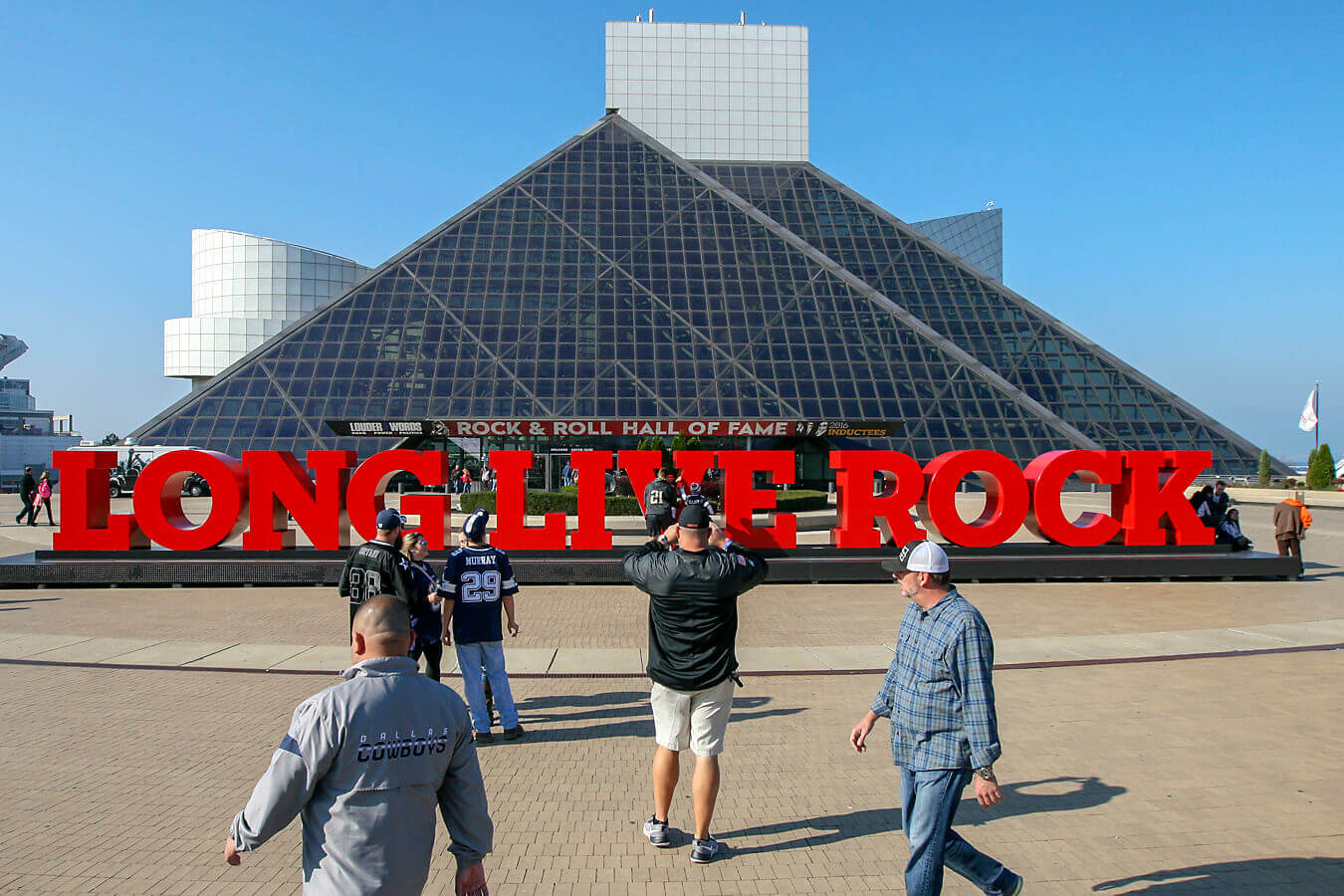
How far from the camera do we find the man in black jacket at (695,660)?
16.4ft

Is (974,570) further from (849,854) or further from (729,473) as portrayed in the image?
(849,854)

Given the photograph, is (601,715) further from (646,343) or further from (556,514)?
(646,343)

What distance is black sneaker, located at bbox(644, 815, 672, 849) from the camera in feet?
16.8

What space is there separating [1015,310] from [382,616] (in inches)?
1870

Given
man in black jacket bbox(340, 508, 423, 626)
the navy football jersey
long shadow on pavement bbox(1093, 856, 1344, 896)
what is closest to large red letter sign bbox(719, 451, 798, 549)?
the navy football jersey

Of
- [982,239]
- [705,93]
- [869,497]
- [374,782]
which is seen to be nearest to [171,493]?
[869,497]

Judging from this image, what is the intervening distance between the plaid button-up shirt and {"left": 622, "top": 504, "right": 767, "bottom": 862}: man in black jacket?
1.12 meters

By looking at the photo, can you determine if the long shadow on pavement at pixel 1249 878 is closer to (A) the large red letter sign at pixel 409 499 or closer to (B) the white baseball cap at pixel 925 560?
(B) the white baseball cap at pixel 925 560

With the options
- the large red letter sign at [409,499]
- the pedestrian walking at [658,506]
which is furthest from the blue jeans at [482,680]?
the large red letter sign at [409,499]

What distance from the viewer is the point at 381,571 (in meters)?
6.95

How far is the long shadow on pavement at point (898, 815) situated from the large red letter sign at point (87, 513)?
14650 mm

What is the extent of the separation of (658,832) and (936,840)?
1.74m

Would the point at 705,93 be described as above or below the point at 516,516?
above

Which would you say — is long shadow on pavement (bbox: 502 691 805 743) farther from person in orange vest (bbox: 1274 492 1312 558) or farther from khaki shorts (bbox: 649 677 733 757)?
person in orange vest (bbox: 1274 492 1312 558)
